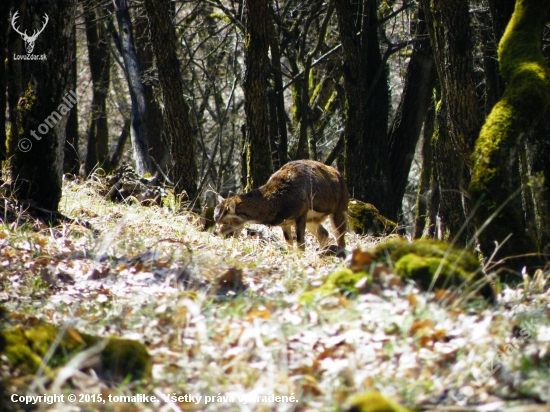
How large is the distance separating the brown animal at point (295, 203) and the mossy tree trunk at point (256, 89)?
1203 mm

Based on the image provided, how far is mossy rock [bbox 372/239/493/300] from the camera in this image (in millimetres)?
5191

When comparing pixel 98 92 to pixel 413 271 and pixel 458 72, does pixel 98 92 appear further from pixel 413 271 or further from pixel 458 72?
pixel 413 271

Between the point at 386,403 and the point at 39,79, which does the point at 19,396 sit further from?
the point at 39,79

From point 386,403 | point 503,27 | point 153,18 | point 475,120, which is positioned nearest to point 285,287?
point 386,403

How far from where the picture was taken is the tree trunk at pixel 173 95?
12.6 meters

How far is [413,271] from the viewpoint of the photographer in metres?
5.26

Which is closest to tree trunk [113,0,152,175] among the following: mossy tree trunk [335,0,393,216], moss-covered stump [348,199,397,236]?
mossy tree trunk [335,0,393,216]

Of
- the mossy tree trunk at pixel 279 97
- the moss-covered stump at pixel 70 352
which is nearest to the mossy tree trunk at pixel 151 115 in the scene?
the mossy tree trunk at pixel 279 97

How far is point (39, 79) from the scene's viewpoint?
917cm

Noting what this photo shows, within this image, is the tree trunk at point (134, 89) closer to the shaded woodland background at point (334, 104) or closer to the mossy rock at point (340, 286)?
→ the shaded woodland background at point (334, 104)

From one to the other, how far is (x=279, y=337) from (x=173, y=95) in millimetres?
8934

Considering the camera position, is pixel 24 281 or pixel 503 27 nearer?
pixel 24 281

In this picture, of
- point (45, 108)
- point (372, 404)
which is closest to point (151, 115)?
point (45, 108)

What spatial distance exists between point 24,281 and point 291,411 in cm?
343
